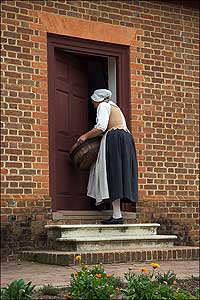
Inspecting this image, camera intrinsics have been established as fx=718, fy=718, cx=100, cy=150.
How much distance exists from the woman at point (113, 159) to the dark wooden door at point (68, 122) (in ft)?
2.24

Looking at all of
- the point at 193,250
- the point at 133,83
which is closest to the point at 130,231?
the point at 193,250

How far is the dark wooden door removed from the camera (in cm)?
1052

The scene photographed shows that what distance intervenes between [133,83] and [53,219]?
2.50 metres

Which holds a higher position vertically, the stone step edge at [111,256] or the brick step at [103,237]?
the brick step at [103,237]

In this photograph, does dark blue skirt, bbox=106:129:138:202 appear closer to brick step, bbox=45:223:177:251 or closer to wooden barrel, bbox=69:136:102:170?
wooden barrel, bbox=69:136:102:170

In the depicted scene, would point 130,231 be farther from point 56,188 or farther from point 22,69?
point 22,69

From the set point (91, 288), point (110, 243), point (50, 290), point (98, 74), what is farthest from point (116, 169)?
point (91, 288)

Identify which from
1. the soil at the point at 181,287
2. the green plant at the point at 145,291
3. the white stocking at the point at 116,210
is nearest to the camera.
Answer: the green plant at the point at 145,291

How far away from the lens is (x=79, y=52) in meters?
10.5

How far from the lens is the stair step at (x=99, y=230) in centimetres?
909

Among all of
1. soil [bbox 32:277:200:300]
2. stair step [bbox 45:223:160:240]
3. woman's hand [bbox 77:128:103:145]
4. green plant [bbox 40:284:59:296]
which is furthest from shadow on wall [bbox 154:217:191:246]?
green plant [bbox 40:284:59:296]

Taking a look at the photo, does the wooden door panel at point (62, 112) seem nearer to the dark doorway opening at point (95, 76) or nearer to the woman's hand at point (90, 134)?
the dark doorway opening at point (95, 76)

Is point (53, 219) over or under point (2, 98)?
under

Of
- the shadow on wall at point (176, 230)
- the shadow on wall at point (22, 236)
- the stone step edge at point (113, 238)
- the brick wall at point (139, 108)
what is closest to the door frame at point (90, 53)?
the brick wall at point (139, 108)
